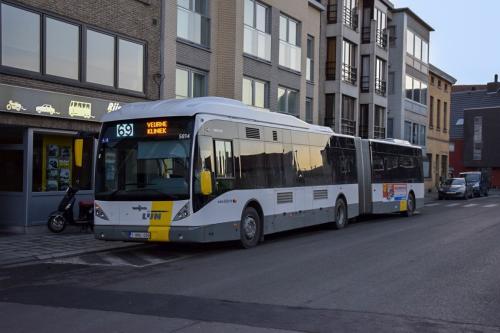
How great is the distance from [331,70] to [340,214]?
1737 cm

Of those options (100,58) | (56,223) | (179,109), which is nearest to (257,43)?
(100,58)

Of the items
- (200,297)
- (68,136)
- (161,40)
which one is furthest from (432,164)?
(200,297)

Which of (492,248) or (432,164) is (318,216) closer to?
(492,248)

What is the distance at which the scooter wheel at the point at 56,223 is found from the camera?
48.1 ft

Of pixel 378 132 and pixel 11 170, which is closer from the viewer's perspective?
pixel 11 170

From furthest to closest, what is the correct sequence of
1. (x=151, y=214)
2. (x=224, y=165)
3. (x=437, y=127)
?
1. (x=437, y=127)
2. (x=224, y=165)
3. (x=151, y=214)

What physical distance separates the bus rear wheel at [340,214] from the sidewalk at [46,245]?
671 centimetres

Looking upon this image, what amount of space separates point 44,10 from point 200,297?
33.6 ft

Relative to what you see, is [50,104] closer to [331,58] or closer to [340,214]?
[340,214]

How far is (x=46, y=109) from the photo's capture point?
582 inches

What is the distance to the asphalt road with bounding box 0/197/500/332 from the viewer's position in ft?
21.0

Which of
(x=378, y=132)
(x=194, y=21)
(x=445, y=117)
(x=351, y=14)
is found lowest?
(x=378, y=132)

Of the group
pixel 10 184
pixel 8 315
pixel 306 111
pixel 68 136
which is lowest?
pixel 8 315

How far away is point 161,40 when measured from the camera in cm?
1902
